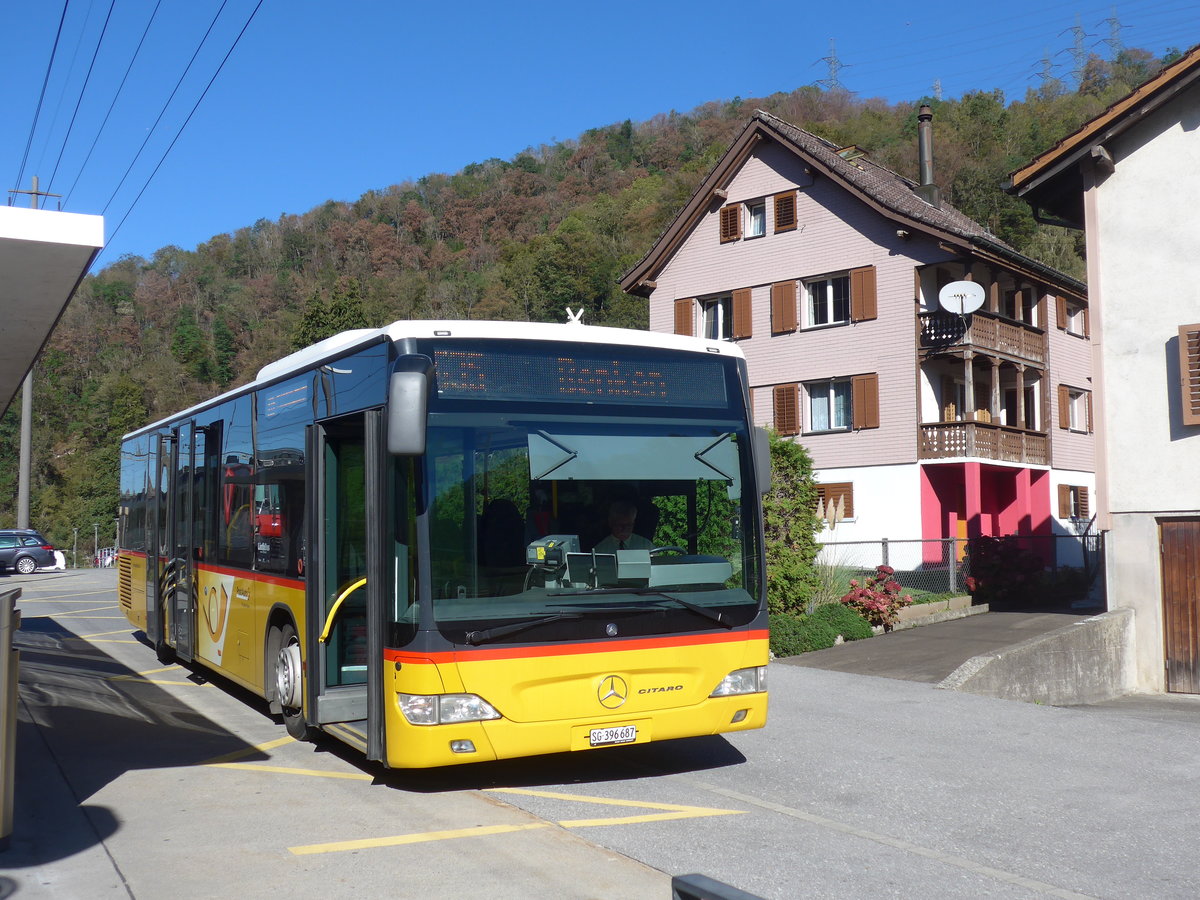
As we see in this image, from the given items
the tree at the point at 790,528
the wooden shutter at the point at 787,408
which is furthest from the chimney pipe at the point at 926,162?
the tree at the point at 790,528

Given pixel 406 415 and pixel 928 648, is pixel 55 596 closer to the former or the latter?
pixel 928 648

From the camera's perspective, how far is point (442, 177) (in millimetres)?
112375

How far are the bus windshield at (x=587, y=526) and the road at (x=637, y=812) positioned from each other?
1.16m

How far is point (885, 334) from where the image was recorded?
31.8m

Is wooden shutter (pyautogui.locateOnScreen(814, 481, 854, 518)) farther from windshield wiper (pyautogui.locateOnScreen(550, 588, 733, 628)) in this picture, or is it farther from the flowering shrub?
windshield wiper (pyautogui.locateOnScreen(550, 588, 733, 628))

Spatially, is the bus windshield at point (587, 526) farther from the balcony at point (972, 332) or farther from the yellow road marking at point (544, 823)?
the balcony at point (972, 332)

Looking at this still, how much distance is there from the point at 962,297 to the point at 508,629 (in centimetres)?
2504

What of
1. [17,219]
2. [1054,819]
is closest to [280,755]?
[17,219]

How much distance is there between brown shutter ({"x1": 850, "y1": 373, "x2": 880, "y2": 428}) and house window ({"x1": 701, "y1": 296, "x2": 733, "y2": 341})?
16.1 ft

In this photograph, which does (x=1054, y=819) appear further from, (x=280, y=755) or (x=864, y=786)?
(x=280, y=755)

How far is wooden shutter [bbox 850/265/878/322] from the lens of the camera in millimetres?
32062

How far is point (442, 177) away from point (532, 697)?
109716 mm

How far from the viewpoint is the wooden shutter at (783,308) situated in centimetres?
3369

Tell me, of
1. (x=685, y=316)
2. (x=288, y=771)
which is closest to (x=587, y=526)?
(x=288, y=771)
